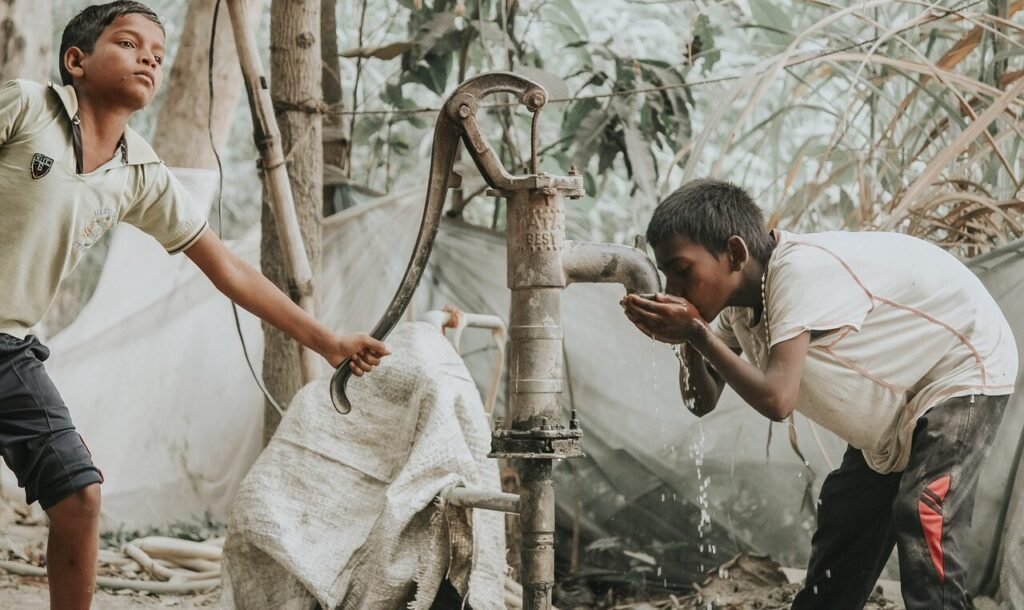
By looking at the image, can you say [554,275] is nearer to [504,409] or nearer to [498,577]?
[498,577]

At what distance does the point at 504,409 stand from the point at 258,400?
90 centimetres

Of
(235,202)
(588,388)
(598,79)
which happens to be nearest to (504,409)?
(588,388)

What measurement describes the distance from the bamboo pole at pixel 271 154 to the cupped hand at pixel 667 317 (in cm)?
142

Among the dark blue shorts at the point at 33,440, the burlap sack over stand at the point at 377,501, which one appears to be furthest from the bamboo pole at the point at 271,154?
the dark blue shorts at the point at 33,440

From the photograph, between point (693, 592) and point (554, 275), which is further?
point (693, 592)

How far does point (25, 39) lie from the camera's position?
13.0 ft

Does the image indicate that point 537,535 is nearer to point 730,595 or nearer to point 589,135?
point 730,595

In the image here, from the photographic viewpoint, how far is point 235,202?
1002cm

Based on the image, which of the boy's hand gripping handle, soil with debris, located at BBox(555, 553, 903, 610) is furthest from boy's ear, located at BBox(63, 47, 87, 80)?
soil with debris, located at BBox(555, 553, 903, 610)

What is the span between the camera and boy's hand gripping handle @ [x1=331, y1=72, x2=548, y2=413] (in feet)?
6.58

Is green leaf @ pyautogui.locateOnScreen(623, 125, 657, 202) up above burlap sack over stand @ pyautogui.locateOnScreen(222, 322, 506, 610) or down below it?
above

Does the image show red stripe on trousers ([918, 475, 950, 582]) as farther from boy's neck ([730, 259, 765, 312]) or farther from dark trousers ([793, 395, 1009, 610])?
boy's neck ([730, 259, 765, 312])

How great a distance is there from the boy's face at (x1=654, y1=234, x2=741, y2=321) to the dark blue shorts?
1.15 meters

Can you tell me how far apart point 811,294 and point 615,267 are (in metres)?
0.35
